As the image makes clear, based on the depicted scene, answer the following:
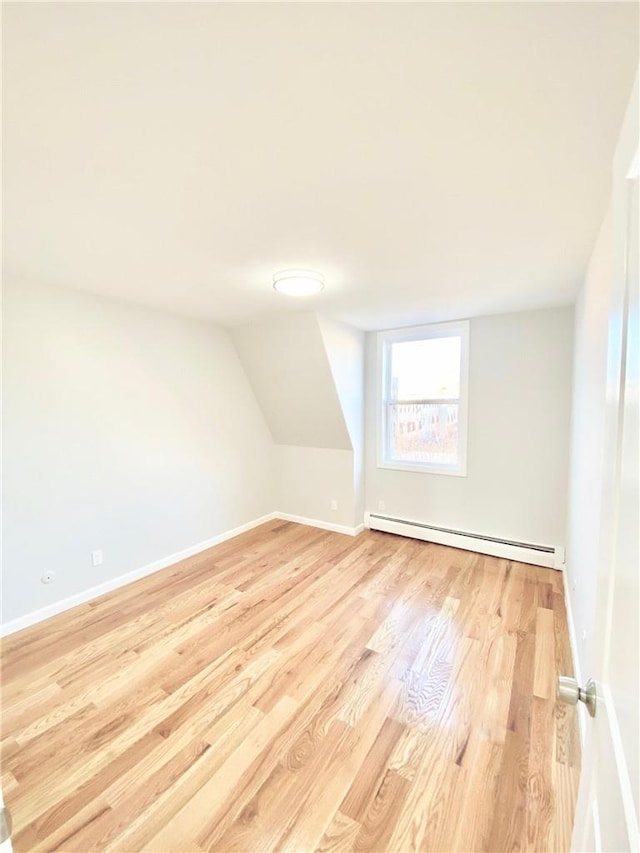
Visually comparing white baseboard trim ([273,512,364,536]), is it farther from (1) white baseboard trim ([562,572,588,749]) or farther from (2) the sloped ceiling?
(1) white baseboard trim ([562,572,588,749])

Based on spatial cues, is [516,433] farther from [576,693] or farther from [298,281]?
[576,693]

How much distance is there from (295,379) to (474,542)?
2414 mm

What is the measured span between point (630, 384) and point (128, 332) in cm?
313

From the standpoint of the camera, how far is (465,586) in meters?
2.71

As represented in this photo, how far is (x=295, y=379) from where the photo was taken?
11.7 feet

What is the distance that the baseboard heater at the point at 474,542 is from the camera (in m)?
2.97

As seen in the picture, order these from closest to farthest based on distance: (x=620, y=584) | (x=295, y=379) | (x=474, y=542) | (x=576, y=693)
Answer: (x=620, y=584) → (x=576, y=693) → (x=474, y=542) → (x=295, y=379)

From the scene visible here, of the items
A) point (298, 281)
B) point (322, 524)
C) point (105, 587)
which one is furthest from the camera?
point (322, 524)

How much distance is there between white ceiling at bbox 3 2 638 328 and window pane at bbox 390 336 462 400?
1491mm

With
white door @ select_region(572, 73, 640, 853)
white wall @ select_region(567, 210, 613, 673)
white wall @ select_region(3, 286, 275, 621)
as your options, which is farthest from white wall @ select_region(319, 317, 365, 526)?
white door @ select_region(572, 73, 640, 853)

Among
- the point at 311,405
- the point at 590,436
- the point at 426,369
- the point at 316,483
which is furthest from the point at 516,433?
the point at 316,483

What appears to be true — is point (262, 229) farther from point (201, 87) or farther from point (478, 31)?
point (478, 31)

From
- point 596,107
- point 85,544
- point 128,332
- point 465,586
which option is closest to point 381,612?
point 465,586

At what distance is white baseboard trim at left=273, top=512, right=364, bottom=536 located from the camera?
3.82 metres
